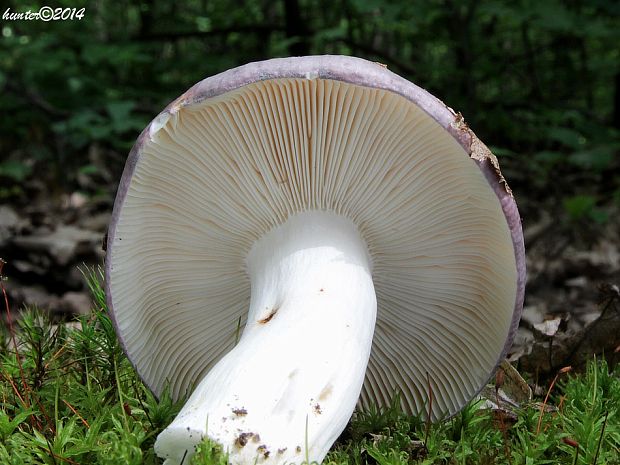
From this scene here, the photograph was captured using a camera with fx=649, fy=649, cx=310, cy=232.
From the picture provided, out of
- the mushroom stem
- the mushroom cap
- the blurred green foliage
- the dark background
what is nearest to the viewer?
the mushroom stem

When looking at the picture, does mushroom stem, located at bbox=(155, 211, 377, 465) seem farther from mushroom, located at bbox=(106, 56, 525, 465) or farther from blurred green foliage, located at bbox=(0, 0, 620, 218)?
blurred green foliage, located at bbox=(0, 0, 620, 218)

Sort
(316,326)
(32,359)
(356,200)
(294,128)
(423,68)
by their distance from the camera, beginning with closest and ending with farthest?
(316,326)
(294,128)
(356,200)
(32,359)
(423,68)

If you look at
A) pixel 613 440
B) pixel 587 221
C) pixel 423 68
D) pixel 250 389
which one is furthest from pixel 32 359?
pixel 423 68

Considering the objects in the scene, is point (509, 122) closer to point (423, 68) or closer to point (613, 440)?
point (423, 68)

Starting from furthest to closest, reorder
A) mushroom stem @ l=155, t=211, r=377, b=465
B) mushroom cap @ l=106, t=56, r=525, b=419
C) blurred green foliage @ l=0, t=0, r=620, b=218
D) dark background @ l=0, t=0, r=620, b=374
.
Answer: blurred green foliage @ l=0, t=0, r=620, b=218 < dark background @ l=0, t=0, r=620, b=374 < mushroom cap @ l=106, t=56, r=525, b=419 < mushroom stem @ l=155, t=211, r=377, b=465

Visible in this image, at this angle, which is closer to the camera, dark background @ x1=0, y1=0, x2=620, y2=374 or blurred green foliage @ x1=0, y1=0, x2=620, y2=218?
dark background @ x1=0, y1=0, x2=620, y2=374

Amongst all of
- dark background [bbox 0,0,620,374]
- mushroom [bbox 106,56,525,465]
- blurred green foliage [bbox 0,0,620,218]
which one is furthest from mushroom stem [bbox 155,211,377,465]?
blurred green foliage [bbox 0,0,620,218]
